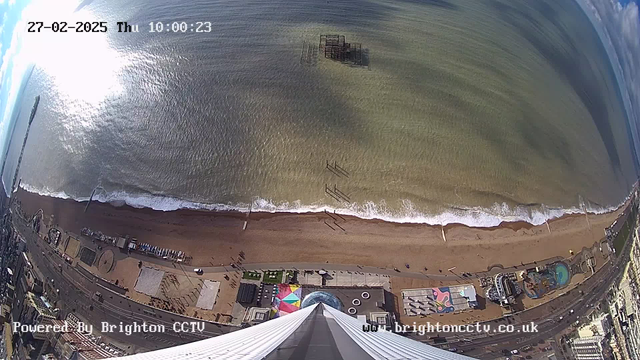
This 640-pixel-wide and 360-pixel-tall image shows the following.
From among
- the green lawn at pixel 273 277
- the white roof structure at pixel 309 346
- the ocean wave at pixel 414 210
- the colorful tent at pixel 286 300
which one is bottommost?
the white roof structure at pixel 309 346

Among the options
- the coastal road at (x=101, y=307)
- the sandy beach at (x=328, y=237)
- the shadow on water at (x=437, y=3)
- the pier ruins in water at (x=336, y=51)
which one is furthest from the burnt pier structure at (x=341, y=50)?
the coastal road at (x=101, y=307)

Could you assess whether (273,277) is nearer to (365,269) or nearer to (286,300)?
→ (286,300)

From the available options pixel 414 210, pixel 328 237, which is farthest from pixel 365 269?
pixel 414 210

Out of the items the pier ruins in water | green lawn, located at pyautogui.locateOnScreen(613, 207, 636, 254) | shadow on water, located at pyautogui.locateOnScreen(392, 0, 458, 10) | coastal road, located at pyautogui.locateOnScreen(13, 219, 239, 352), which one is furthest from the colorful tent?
shadow on water, located at pyautogui.locateOnScreen(392, 0, 458, 10)

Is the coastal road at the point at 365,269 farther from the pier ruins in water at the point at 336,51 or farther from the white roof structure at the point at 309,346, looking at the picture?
the pier ruins in water at the point at 336,51

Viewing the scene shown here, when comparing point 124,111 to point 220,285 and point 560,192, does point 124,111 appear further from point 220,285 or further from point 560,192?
point 560,192

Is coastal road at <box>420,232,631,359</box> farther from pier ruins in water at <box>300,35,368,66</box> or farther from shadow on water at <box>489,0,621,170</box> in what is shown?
pier ruins in water at <box>300,35,368,66</box>
